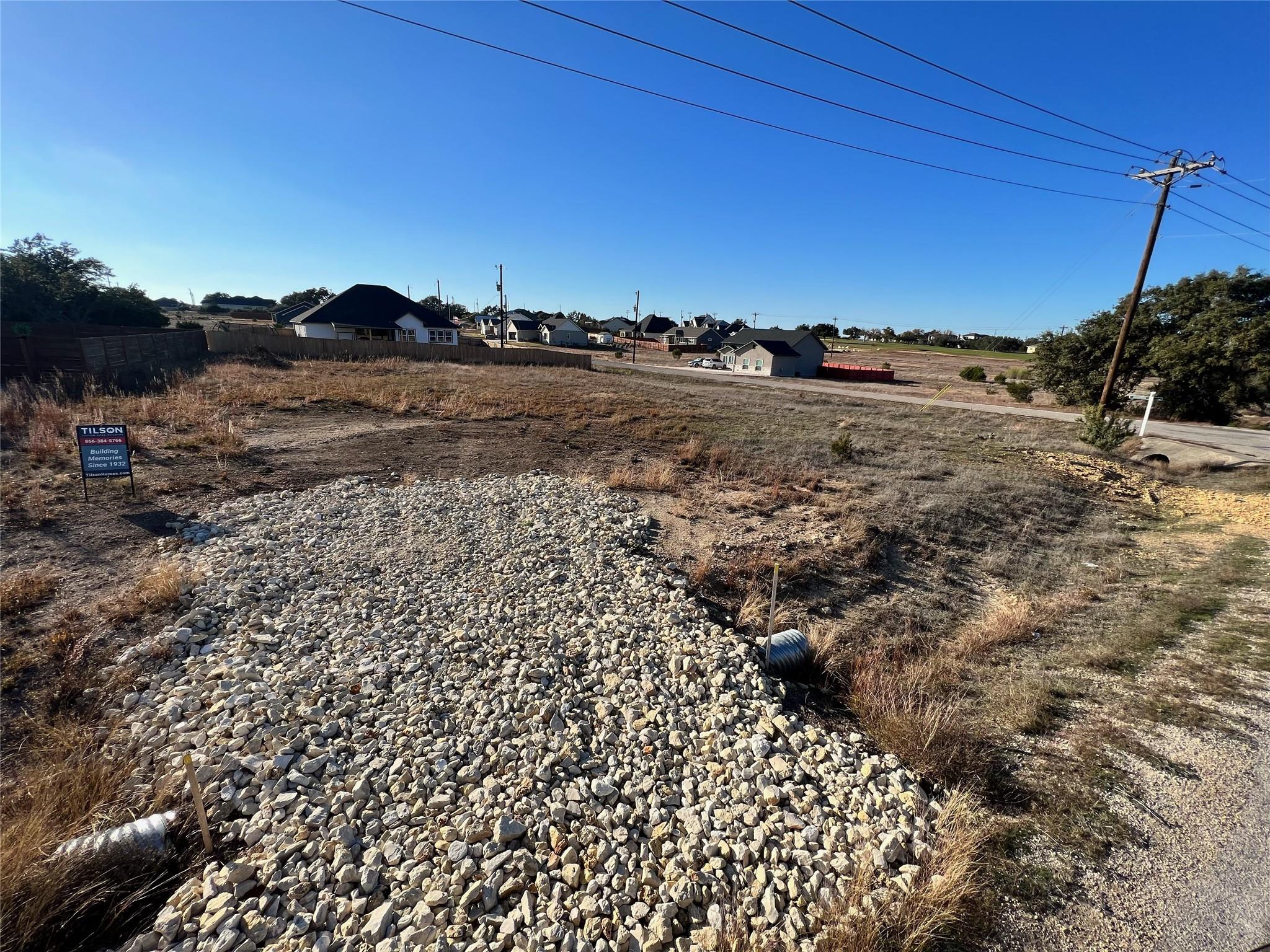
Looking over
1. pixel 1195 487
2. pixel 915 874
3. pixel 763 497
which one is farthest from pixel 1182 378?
pixel 915 874

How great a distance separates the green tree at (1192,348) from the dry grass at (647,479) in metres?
26.8

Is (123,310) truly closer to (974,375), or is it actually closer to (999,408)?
(999,408)

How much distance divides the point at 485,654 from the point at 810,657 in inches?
148

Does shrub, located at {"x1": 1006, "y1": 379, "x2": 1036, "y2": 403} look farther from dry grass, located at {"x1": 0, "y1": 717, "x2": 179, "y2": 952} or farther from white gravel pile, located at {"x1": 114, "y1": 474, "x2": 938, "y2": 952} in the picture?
dry grass, located at {"x1": 0, "y1": 717, "x2": 179, "y2": 952}

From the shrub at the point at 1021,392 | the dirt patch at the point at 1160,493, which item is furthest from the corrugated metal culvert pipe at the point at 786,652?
the shrub at the point at 1021,392

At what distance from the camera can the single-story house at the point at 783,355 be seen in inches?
2110

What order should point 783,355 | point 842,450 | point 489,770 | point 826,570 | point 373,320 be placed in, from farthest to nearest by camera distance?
point 783,355, point 373,320, point 842,450, point 826,570, point 489,770

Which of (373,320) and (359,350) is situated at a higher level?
(373,320)

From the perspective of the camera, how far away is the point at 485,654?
539cm

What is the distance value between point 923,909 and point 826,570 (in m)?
5.52

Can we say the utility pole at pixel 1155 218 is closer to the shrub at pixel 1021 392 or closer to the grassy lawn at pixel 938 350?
the shrub at pixel 1021 392

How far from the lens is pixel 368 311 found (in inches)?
1724

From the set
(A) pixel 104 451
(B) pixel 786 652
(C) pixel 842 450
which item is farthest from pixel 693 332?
(B) pixel 786 652

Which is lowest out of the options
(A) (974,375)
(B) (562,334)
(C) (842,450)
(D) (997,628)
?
(D) (997,628)
